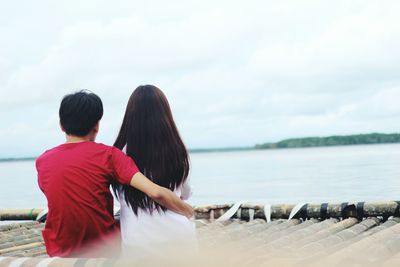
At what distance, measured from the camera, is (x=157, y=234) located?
3701 mm

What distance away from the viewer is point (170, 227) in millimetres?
3691

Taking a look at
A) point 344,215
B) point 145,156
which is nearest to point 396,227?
point 344,215

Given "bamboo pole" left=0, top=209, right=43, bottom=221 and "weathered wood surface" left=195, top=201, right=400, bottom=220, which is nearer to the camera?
"weathered wood surface" left=195, top=201, right=400, bottom=220

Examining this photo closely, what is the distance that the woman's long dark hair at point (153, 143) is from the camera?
3.67 m

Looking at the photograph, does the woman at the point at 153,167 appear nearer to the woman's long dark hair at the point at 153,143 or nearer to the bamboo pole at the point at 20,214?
the woman's long dark hair at the point at 153,143

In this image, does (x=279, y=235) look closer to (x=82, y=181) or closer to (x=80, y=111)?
(x=82, y=181)

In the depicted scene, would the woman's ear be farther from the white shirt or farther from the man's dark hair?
the white shirt

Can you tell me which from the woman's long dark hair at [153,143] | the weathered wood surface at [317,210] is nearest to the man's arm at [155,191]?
the woman's long dark hair at [153,143]

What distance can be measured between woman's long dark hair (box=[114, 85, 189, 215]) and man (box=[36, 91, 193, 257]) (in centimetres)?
17

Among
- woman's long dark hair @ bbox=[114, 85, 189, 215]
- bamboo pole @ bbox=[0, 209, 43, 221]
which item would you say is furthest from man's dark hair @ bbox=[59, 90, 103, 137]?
bamboo pole @ bbox=[0, 209, 43, 221]

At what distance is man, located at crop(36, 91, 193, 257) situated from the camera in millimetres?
3502

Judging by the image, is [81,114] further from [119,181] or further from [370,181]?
[370,181]

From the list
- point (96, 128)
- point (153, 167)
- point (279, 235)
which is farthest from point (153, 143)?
point (279, 235)

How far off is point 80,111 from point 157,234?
0.81 metres
